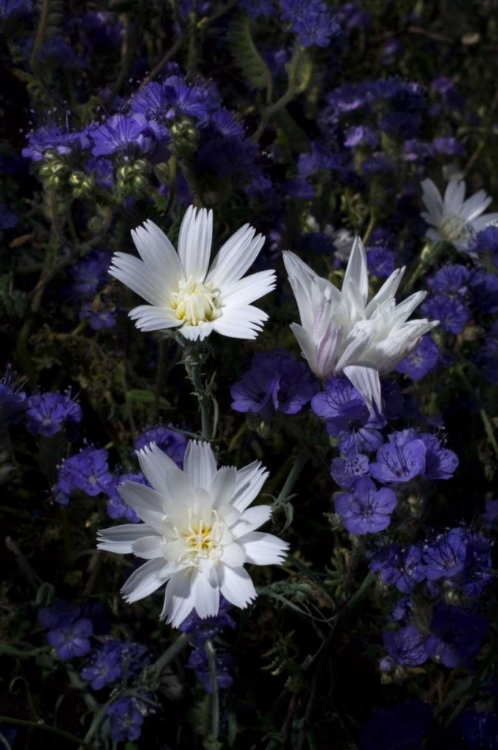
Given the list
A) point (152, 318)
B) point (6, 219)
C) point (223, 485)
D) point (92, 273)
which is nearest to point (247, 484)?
point (223, 485)

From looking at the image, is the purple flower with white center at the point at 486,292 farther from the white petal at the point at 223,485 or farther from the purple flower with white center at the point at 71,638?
the purple flower with white center at the point at 71,638

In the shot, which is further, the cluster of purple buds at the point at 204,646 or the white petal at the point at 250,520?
the cluster of purple buds at the point at 204,646

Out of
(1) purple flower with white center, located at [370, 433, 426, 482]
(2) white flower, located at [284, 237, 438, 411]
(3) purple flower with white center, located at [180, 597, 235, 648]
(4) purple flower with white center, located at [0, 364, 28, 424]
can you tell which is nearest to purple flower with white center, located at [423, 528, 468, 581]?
(1) purple flower with white center, located at [370, 433, 426, 482]

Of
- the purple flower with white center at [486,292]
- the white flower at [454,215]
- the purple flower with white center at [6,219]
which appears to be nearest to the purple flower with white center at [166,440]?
the purple flower with white center at [6,219]

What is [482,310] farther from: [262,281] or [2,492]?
[2,492]

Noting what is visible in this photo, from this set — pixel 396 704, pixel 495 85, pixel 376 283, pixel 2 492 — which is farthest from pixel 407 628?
pixel 495 85

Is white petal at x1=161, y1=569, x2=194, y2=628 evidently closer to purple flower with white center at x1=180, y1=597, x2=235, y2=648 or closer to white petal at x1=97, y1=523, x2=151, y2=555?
white petal at x1=97, y1=523, x2=151, y2=555
